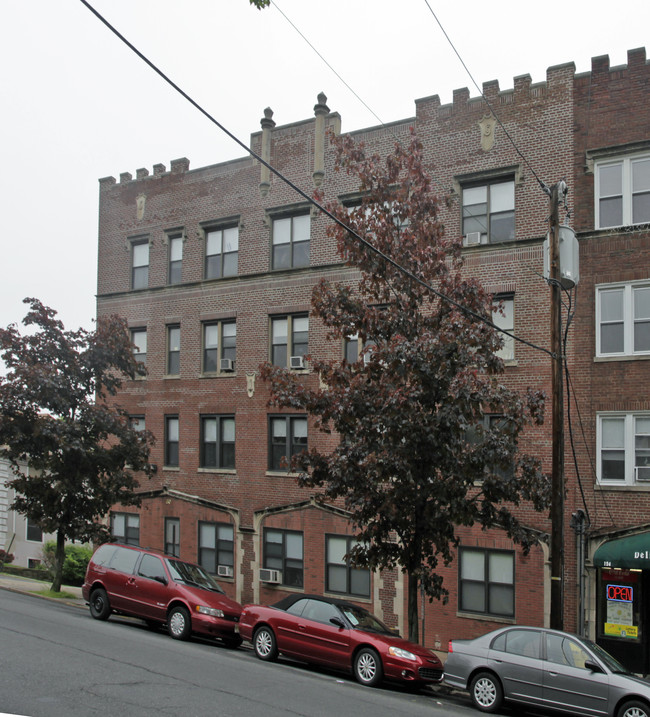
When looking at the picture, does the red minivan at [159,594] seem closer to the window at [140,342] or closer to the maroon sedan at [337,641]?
the maroon sedan at [337,641]

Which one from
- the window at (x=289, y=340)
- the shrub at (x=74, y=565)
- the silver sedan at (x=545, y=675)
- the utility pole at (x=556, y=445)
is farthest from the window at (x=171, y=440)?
the utility pole at (x=556, y=445)

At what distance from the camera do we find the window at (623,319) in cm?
1856

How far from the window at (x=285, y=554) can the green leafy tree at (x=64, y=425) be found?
14.7 feet

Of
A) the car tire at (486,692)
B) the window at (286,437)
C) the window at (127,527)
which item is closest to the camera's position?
the car tire at (486,692)

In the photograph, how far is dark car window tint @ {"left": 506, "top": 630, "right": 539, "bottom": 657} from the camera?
12.5 m

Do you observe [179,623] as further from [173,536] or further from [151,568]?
[173,536]

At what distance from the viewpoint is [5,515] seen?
122 feet

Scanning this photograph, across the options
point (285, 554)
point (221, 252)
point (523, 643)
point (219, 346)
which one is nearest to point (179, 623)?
point (523, 643)

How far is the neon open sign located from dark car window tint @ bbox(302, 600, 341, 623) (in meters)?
7.75

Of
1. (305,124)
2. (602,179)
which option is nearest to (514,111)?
(602,179)

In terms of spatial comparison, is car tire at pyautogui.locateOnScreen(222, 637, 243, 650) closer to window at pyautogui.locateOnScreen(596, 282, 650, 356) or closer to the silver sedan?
the silver sedan

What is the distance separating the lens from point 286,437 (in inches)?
938

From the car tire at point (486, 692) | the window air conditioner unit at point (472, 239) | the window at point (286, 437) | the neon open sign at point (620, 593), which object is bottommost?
the car tire at point (486, 692)

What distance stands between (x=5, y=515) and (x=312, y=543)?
67.1 feet
